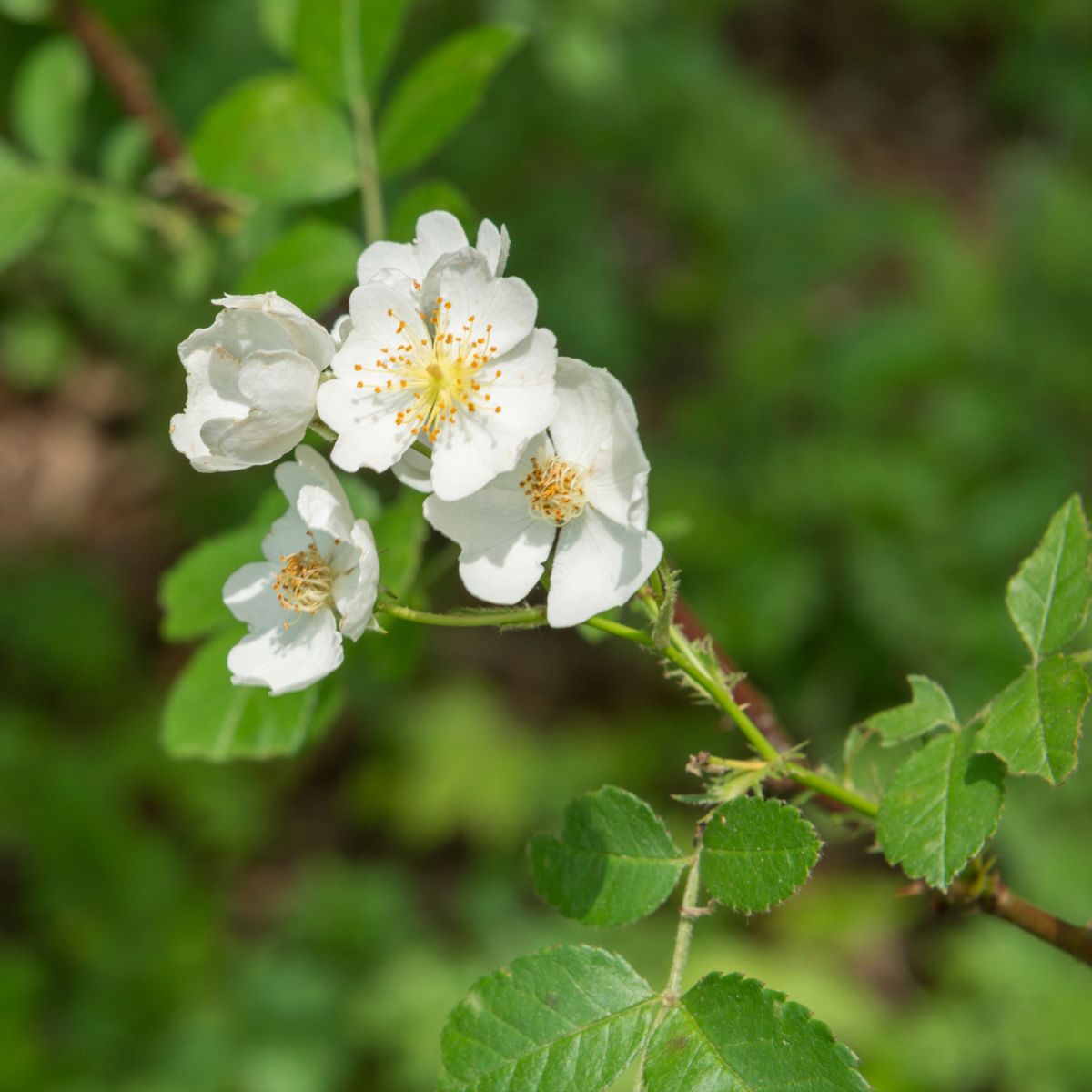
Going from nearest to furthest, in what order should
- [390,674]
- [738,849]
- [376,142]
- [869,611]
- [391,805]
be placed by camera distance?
[738,849]
[390,674]
[376,142]
[869,611]
[391,805]

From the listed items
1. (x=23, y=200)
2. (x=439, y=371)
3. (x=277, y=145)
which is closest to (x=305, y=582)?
(x=439, y=371)

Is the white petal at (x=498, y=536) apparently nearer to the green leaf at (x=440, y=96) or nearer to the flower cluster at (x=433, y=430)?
the flower cluster at (x=433, y=430)

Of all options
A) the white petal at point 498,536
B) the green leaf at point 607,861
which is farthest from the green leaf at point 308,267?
the green leaf at point 607,861

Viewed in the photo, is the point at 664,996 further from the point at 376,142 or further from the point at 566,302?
the point at 566,302

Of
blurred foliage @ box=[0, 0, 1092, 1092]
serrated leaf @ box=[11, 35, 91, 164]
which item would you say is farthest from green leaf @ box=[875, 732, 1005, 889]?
blurred foliage @ box=[0, 0, 1092, 1092]

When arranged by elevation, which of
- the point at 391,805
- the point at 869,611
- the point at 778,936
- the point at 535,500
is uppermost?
the point at 535,500

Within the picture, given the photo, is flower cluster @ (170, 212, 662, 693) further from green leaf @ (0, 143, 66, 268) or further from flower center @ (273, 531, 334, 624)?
green leaf @ (0, 143, 66, 268)

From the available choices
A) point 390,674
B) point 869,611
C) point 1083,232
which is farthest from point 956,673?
point 390,674
